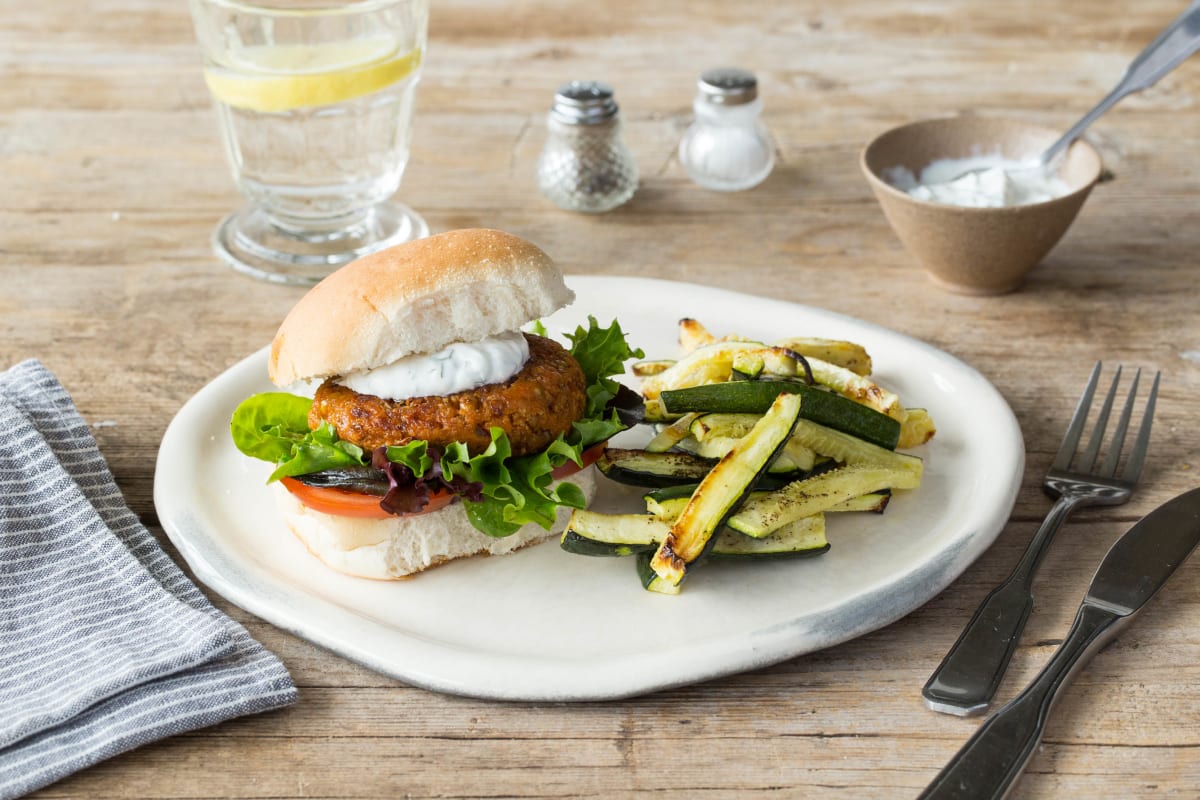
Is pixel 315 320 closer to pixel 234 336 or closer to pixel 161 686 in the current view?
pixel 161 686

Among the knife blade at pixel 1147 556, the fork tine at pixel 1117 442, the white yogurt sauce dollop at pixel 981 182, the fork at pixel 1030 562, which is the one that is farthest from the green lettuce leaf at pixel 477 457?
the white yogurt sauce dollop at pixel 981 182

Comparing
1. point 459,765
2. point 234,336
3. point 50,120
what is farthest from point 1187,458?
point 50,120

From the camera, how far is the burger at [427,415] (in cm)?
269

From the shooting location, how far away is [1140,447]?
3.17 meters

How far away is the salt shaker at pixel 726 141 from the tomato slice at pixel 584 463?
2311 millimetres

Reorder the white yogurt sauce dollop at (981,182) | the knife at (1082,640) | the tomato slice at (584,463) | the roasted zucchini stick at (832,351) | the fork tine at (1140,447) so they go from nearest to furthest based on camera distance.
A: the knife at (1082,640) < the tomato slice at (584,463) < the fork tine at (1140,447) < the roasted zucchini stick at (832,351) < the white yogurt sauce dollop at (981,182)

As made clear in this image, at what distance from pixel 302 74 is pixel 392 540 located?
2.02 meters

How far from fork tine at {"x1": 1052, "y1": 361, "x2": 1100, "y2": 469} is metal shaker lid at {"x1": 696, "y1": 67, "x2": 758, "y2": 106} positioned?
194cm

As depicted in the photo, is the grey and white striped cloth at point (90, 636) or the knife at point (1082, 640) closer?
the knife at point (1082, 640)

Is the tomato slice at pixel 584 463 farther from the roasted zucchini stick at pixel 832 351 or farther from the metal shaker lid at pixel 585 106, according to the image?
the metal shaker lid at pixel 585 106

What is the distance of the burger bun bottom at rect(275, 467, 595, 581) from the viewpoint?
272 centimetres

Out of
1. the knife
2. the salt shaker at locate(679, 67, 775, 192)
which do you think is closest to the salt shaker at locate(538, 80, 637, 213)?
the salt shaker at locate(679, 67, 775, 192)

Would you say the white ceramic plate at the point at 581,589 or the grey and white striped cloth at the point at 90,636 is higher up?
the grey and white striped cloth at the point at 90,636

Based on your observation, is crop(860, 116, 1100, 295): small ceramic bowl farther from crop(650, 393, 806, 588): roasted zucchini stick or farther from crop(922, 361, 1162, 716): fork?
crop(650, 393, 806, 588): roasted zucchini stick
